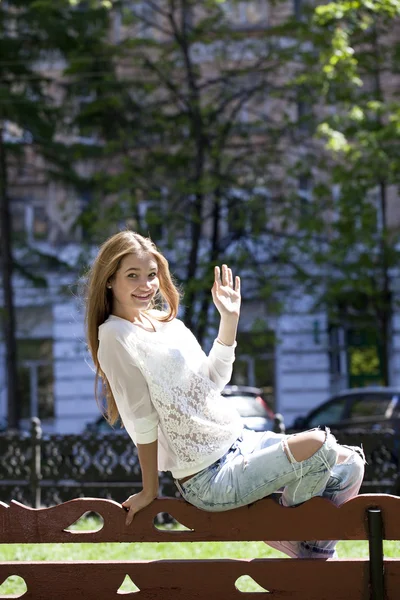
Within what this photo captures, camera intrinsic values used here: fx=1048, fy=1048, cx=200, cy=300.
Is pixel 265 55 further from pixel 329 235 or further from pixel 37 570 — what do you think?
pixel 37 570

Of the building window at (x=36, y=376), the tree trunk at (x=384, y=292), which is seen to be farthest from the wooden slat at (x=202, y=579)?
the building window at (x=36, y=376)

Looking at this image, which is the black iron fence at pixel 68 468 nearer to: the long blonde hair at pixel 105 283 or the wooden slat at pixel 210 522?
the long blonde hair at pixel 105 283

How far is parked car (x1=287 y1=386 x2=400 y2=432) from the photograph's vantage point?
16.3 meters

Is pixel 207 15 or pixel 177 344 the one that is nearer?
pixel 177 344

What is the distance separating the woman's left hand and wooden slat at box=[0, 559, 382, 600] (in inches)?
44.2

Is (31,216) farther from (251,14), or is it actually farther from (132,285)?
(132,285)

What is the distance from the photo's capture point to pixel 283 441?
14.2 ft

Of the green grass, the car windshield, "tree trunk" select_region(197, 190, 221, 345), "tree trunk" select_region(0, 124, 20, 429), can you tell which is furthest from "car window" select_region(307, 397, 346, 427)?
the green grass

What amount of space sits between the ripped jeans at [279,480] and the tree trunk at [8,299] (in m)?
18.5

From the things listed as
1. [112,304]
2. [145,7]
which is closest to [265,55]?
[145,7]

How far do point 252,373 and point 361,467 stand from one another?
1030 inches

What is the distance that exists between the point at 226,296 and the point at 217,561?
3.95 ft

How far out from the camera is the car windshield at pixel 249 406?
55.2 ft

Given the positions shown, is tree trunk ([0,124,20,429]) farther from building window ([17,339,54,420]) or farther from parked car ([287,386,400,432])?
building window ([17,339,54,420])
